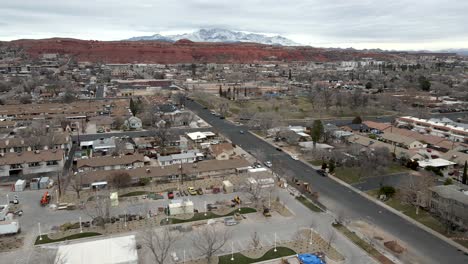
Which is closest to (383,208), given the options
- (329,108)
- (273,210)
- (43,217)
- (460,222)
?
(460,222)

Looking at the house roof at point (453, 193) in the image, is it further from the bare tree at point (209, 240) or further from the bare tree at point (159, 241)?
the bare tree at point (159, 241)

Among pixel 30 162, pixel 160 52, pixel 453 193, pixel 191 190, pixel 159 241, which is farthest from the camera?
pixel 160 52

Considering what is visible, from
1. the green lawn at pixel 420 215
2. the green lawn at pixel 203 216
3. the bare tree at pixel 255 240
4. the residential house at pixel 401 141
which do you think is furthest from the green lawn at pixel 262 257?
the residential house at pixel 401 141

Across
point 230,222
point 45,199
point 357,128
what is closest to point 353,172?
point 230,222

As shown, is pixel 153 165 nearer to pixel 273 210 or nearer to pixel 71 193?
pixel 71 193

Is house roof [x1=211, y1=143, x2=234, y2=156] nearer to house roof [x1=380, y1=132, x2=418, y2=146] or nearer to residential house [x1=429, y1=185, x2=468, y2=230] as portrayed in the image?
residential house [x1=429, y1=185, x2=468, y2=230]

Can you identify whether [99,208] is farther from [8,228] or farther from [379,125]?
[379,125]
